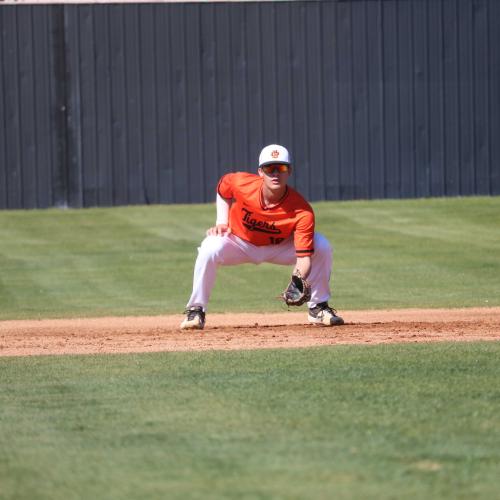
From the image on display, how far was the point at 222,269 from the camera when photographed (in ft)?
51.8

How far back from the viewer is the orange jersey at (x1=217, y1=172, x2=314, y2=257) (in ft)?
30.0

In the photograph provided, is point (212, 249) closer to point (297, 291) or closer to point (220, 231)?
point (220, 231)

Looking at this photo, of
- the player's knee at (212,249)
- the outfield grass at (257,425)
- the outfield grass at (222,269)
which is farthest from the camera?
the outfield grass at (222,269)

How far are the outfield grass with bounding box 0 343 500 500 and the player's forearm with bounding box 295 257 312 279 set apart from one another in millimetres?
1260

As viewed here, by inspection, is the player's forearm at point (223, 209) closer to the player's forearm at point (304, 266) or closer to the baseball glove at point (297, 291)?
the player's forearm at point (304, 266)

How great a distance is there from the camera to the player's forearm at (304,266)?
9.03m

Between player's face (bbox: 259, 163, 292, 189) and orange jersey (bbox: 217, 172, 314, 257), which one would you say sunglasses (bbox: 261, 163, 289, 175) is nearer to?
player's face (bbox: 259, 163, 292, 189)

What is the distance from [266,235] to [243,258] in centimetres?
33

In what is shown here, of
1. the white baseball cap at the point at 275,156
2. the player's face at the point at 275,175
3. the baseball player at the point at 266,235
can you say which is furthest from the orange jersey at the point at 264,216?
the white baseball cap at the point at 275,156

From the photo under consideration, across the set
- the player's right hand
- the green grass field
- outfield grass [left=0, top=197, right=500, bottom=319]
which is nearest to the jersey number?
the player's right hand

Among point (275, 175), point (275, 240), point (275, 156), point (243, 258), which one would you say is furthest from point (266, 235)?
point (275, 156)

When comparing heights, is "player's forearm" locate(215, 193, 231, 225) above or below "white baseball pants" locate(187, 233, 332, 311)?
above

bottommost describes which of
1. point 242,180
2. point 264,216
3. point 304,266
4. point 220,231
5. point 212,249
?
point 304,266

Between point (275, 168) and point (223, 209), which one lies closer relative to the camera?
point (275, 168)
